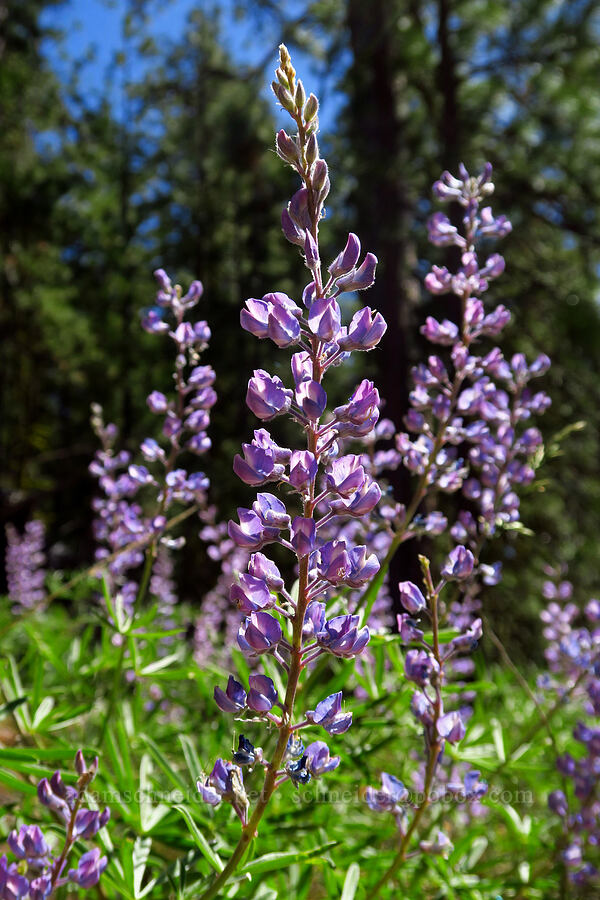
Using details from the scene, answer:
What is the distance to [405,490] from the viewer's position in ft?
17.1

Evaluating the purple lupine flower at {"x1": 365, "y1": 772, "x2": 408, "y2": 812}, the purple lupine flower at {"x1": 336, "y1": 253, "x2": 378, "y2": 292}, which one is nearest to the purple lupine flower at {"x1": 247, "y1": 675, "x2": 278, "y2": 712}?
the purple lupine flower at {"x1": 365, "y1": 772, "x2": 408, "y2": 812}

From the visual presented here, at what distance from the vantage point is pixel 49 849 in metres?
1.11

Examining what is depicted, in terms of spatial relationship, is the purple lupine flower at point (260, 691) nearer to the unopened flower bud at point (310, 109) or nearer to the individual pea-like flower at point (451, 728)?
the individual pea-like flower at point (451, 728)

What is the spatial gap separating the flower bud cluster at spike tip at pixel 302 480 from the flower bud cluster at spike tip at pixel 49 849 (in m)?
0.25

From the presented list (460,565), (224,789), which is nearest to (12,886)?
(224,789)

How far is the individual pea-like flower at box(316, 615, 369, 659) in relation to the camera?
91cm

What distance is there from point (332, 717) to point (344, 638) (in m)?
0.13

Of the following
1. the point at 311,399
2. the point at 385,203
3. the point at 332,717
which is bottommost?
the point at 332,717

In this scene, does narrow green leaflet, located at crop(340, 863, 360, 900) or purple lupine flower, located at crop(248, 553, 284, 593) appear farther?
narrow green leaflet, located at crop(340, 863, 360, 900)

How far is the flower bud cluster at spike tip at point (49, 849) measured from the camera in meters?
1.00

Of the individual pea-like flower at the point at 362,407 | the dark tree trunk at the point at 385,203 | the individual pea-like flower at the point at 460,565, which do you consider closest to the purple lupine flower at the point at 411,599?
the individual pea-like flower at the point at 460,565

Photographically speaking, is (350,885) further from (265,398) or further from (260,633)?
(265,398)

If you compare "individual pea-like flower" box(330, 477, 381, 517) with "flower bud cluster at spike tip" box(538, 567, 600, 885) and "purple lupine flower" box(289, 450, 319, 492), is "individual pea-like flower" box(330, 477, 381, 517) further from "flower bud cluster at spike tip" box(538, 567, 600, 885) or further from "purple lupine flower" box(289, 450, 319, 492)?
"flower bud cluster at spike tip" box(538, 567, 600, 885)

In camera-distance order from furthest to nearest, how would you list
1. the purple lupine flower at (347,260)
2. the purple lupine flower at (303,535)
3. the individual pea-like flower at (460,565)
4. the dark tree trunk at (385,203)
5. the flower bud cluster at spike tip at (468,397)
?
the dark tree trunk at (385,203)
the flower bud cluster at spike tip at (468,397)
the individual pea-like flower at (460,565)
the purple lupine flower at (347,260)
the purple lupine flower at (303,535)
